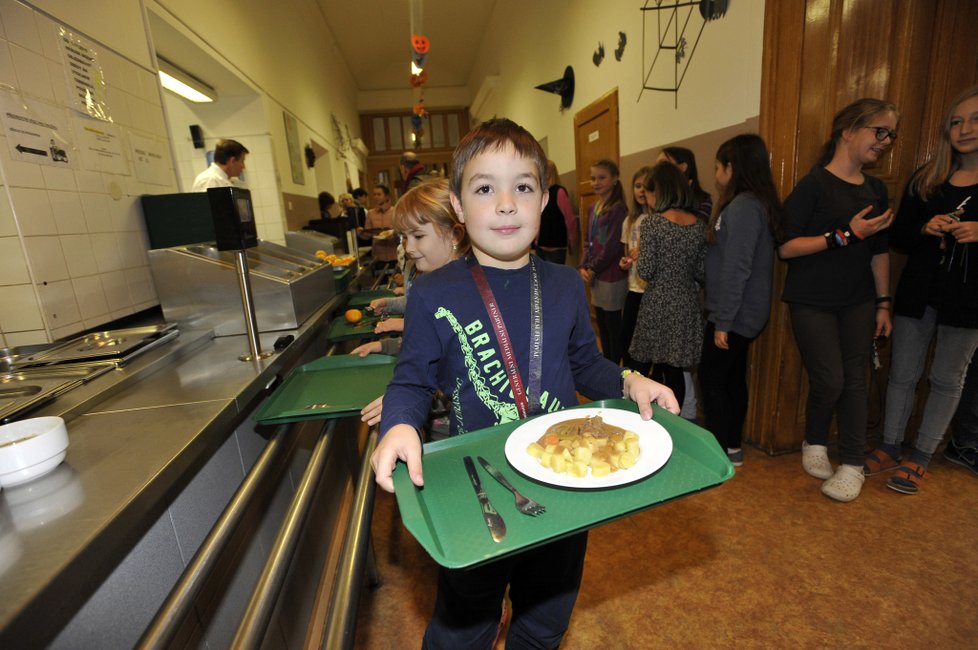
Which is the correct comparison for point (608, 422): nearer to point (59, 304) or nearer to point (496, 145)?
point (496, 145)

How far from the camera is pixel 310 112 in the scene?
6496 mm

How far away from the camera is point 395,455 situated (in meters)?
0.75

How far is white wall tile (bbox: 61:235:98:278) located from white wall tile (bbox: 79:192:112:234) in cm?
6

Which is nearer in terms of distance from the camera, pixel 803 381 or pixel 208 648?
pixel 208 648

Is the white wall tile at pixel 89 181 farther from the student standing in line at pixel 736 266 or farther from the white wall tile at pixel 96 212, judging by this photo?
the student standing in line at pixel 736 266

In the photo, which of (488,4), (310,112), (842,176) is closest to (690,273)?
(842,176)

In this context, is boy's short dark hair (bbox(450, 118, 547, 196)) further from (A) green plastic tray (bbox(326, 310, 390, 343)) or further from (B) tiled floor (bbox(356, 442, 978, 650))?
(B) tiled floor (bbox(356, 442, 978, 650))

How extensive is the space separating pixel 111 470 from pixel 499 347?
73 centimetres

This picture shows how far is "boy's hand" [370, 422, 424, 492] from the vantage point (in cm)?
73

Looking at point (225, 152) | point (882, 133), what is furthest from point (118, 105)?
point (882, 133)

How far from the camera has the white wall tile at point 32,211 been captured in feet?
5.06

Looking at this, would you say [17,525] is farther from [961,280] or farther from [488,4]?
[488,4]

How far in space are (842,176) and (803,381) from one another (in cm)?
101

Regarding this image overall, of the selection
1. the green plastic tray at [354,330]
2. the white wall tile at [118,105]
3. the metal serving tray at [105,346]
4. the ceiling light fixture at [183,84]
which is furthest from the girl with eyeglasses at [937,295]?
the ceiling light fixture at [183,84]
